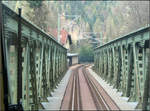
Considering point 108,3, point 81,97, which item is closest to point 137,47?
point 81,97

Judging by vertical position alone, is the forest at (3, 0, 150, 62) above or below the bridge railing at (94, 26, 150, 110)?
above

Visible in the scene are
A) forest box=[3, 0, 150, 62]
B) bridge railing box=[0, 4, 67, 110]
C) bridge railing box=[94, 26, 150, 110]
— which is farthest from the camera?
forest box=[3, 0, 150, 62]

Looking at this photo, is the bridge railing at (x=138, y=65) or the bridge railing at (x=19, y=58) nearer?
the bridge railing at (x=19, y=58)

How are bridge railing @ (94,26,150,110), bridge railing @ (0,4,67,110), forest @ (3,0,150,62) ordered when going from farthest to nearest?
forest @ (3,0,150,62) < bridge railing @ (94,26,150,110) < bridge railing @ (0,4,67,110)

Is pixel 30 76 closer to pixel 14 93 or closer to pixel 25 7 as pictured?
pixel 14 93

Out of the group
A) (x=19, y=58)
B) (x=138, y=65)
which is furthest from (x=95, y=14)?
(x=19, y=58)

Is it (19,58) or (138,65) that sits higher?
(19,58)

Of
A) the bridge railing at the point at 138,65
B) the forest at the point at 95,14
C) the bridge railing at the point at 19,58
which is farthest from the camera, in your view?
the forest at the point at 95,14

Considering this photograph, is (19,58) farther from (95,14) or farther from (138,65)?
(95,14)

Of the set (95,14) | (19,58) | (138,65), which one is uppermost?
(95,14)

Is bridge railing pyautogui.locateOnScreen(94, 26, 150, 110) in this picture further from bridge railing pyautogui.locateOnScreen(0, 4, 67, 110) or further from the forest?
the forest

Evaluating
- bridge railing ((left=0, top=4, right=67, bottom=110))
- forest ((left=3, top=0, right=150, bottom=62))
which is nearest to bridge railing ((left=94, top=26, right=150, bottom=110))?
bridge railing ((left=0, top=4, right=67, bottom=110))

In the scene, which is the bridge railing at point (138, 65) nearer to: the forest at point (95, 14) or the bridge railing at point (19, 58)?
the bridge railing at point (19, 58)

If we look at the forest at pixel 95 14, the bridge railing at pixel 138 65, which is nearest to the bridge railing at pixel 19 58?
the forest at pixel 95 14
